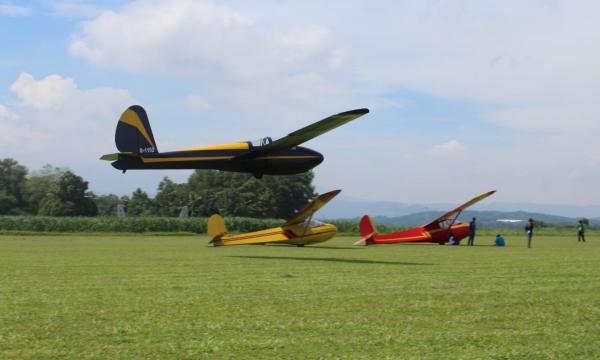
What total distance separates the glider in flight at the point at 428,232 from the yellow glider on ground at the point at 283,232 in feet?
11.4

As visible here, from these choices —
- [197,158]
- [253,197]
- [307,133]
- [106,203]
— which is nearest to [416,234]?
[307,133]

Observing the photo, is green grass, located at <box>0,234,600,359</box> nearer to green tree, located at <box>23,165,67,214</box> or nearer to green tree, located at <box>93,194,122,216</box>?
green tree, located at <box>23,165,67,214</box>

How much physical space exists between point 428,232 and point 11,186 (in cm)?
9992

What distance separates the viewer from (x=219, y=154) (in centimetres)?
2042

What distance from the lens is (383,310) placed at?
852 centimetres

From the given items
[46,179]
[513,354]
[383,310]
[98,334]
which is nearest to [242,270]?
[383,310]

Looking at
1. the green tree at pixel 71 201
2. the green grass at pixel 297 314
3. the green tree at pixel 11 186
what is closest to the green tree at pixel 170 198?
the green tree at pixel 71 201

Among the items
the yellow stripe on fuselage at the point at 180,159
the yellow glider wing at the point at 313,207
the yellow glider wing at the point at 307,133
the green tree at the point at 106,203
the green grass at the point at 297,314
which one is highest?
the green tree at the point at 106,203

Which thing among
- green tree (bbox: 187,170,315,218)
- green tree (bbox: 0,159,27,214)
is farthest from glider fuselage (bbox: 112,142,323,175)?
green tree (bbox: 0,159,27,214)

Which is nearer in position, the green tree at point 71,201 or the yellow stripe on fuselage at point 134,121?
the yellow stripe on fuselage at point 134,121

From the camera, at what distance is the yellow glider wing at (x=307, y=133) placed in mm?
17581

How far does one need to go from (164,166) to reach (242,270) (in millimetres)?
6840

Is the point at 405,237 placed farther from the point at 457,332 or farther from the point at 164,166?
the point at 457,332

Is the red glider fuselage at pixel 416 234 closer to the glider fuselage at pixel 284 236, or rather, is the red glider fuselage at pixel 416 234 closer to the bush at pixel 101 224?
the glider fuselage at pixel 284 236
